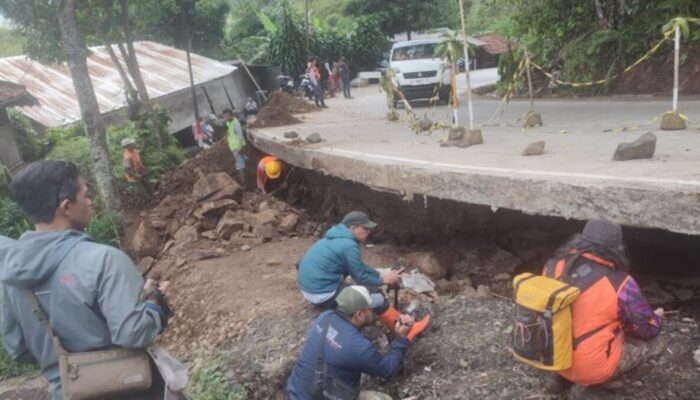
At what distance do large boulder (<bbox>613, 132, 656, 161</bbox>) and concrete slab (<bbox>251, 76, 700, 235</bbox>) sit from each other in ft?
0.32

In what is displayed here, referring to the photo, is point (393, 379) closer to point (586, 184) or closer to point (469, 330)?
point (469, 330)

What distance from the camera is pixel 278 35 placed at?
25938 millimetres

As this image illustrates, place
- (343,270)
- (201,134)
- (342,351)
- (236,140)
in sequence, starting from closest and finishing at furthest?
(342,351), (343,270), (236,140), (201,134)

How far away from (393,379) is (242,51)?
27.4m

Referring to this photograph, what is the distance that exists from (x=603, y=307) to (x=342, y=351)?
5.54 feet

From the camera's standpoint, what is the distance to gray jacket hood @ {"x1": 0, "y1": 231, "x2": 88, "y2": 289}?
7.43ft

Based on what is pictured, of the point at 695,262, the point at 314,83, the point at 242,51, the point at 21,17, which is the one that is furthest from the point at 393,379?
the point at 242,51

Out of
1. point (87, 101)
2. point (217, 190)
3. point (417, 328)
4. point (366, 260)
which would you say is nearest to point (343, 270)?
point (417, 328)

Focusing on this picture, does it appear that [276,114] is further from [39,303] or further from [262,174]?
[39,303]

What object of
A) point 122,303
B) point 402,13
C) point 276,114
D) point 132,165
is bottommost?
point 132,165

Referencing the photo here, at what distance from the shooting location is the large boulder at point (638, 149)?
207 inches

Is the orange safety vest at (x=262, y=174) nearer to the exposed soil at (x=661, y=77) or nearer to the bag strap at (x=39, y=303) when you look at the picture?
the exposed soil at (x=661, y=77)

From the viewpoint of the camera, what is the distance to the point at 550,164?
5.62m

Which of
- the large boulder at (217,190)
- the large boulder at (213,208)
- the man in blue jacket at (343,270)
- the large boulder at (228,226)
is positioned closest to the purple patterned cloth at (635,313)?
the man in blue jacket at (343,270)
